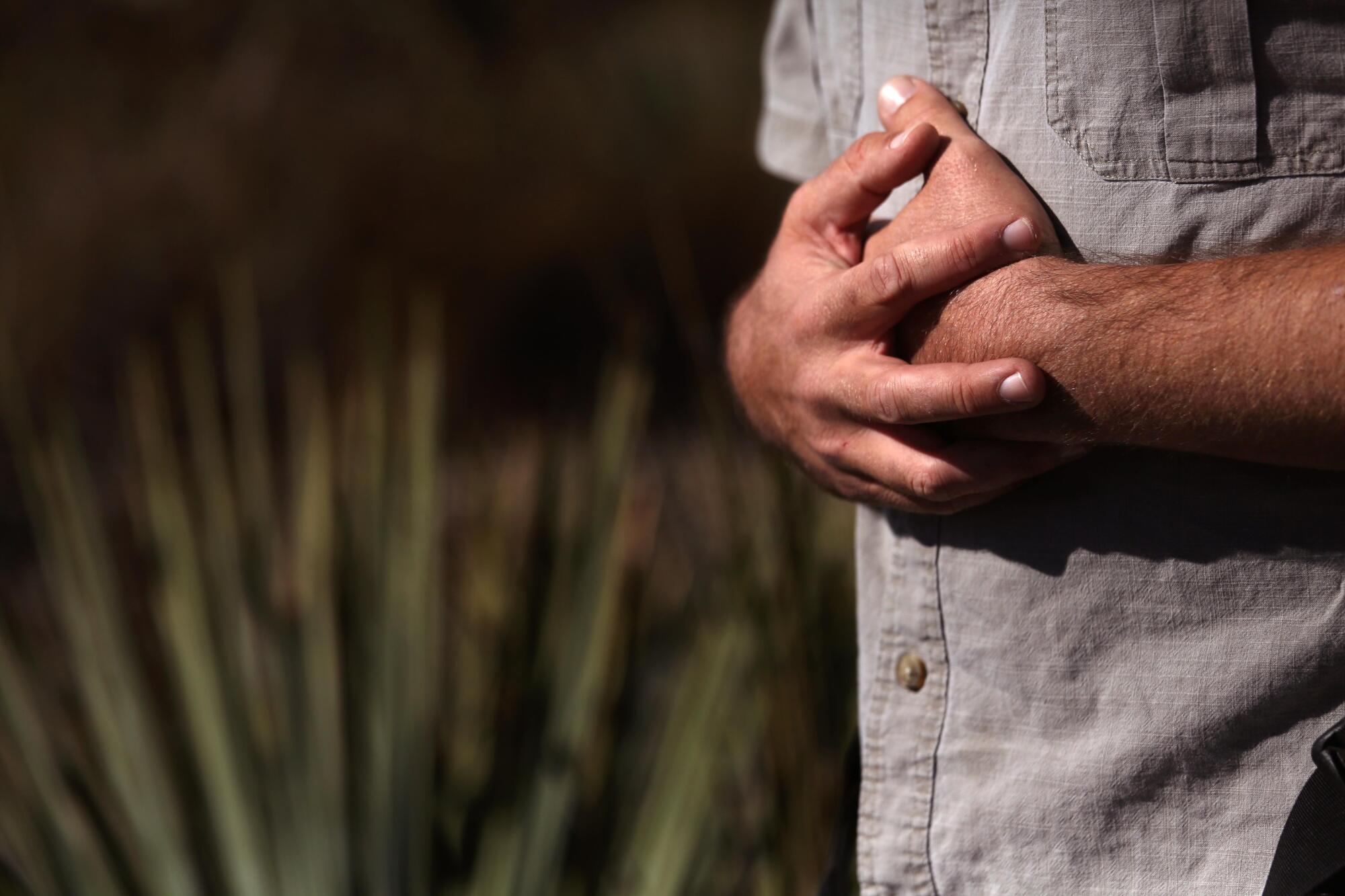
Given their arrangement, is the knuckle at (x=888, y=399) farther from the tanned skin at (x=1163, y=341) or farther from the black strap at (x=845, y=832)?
the black strap at (x=845, y=832)

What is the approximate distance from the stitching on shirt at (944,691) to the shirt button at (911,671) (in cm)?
2

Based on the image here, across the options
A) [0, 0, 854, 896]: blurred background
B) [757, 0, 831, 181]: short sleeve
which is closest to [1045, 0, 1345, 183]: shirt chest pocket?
[757, 0, 831, 181]: short sleeve

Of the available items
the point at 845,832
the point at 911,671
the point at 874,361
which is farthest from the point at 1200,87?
the point at 845,832

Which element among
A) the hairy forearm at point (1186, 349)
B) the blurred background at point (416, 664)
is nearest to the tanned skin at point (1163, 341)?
the hairy forearm at point (1186, 349)

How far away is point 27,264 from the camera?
3.71 m

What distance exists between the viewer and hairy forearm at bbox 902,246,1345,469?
1.82ft

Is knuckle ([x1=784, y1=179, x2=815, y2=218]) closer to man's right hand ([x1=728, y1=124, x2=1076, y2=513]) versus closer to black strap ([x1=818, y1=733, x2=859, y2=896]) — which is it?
man's right hand ([x1=728, y1=124, x2=1076, y2=513])

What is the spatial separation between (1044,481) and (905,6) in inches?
13.4

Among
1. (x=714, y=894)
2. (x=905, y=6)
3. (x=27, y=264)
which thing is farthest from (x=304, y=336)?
(x=905, y=6)

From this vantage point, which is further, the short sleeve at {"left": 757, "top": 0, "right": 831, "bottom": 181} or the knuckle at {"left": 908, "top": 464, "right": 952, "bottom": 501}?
the short sleeve at {"left": 757, "top": 0, "right": 831, "bottom": 181}

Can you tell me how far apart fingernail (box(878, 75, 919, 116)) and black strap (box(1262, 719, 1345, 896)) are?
17.8 inches

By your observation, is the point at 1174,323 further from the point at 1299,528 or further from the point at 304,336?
the point at 304,336

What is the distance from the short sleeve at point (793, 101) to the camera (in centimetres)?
107

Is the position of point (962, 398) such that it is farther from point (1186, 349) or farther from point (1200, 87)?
point (1200, 87)
